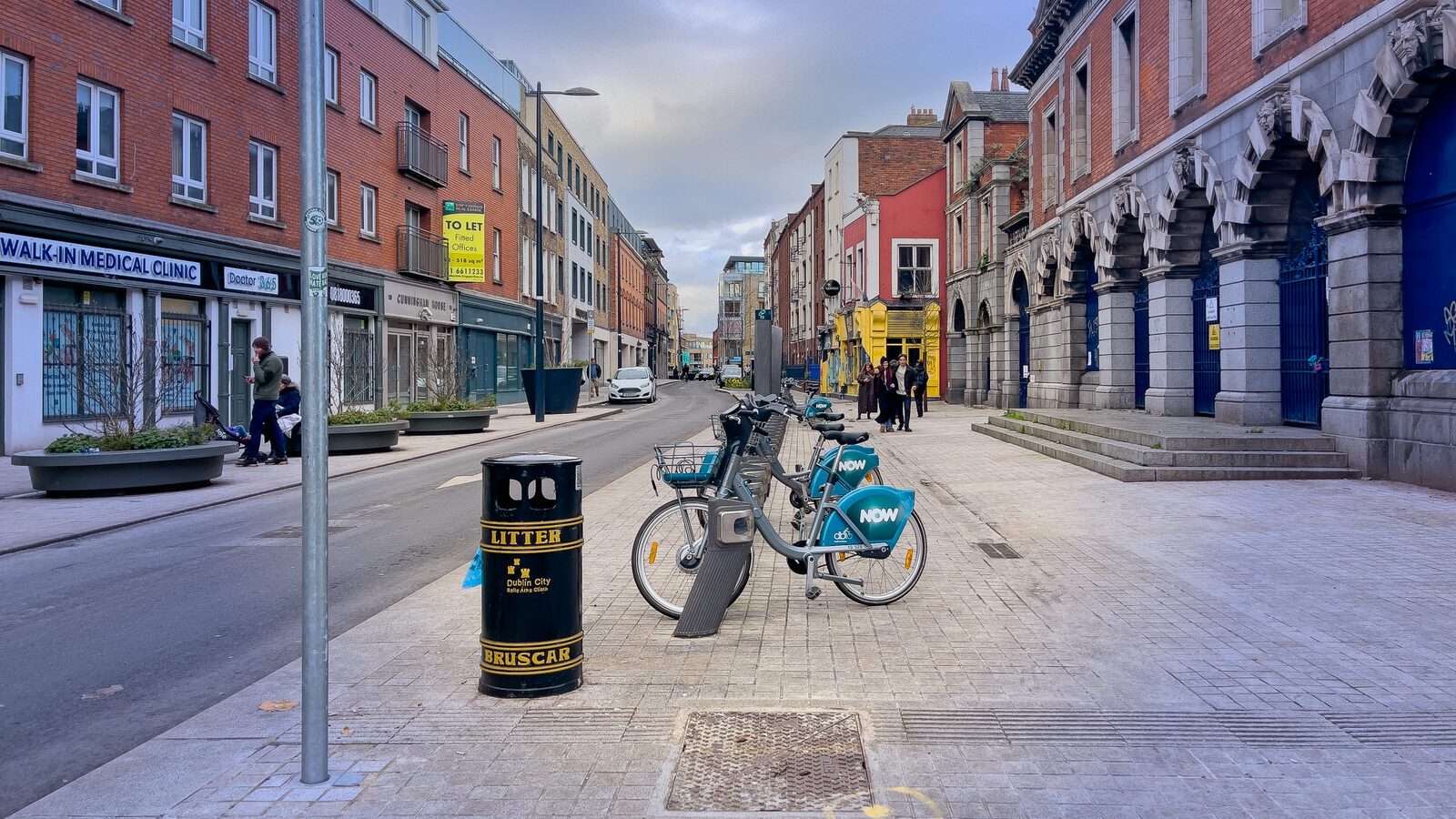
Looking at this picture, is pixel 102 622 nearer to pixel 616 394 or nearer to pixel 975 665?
pixel 975 665

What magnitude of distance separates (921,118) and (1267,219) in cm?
4262

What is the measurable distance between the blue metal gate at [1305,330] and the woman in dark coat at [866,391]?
13581mm

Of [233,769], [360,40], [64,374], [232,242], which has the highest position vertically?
[360,40]

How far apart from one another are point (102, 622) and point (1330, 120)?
1437cm

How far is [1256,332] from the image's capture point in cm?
1545

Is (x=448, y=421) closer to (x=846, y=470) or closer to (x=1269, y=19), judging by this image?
(x=846, y=470)

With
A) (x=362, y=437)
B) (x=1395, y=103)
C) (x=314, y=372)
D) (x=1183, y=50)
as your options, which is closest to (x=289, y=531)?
(x=314, y=372)

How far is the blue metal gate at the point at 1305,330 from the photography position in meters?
14.3

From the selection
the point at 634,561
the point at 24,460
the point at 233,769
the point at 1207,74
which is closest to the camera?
the point at 233,769

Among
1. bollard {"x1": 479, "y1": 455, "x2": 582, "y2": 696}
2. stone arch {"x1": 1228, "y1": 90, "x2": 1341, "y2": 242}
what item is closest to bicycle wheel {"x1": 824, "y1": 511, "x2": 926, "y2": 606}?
bollard {"x1": 479, "y1": 455, "x2": 582, "y2": 696}

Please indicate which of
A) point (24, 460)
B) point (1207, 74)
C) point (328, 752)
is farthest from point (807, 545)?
point (1207, 74)

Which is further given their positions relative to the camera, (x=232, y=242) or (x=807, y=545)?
(x=232, y=242)

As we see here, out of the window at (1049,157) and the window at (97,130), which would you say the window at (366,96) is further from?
the window at (1049,157)

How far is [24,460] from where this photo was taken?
1180 cm
